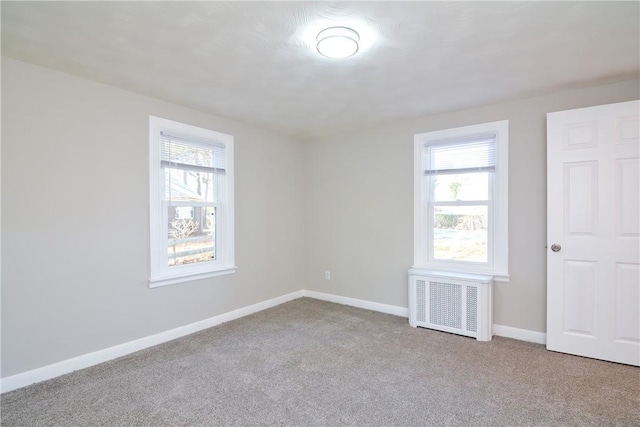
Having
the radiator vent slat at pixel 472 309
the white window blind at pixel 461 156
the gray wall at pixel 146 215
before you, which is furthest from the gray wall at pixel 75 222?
the radiator vent slat at pixel 472 309

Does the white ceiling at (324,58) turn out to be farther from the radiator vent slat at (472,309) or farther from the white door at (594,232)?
the radiator vent slat at (472,309)

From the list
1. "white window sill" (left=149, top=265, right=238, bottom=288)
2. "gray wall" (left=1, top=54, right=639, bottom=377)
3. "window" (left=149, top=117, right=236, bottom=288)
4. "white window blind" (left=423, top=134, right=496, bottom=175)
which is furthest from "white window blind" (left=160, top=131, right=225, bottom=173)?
"white window blind" (left=423, top=134, right=496, bottom=175)

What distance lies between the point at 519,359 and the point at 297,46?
3096 millimetres

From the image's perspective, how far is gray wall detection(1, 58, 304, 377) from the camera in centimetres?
241

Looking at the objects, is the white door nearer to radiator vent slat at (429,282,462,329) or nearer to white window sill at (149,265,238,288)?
radiator vent slat at (429,282,462,329)

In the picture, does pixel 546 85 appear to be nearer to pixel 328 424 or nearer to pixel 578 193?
pixel 578 193

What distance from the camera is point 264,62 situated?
2461 mm

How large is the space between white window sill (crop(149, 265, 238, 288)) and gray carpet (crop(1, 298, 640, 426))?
23.4 inches

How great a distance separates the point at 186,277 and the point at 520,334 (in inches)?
136

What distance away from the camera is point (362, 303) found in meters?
4.42

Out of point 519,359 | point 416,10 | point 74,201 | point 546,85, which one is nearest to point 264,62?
point 416,10

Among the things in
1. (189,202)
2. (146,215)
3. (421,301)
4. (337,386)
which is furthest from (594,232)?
(146,215)

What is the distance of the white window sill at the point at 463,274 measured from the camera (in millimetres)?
3379

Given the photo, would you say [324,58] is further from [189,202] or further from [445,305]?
[445,305]
